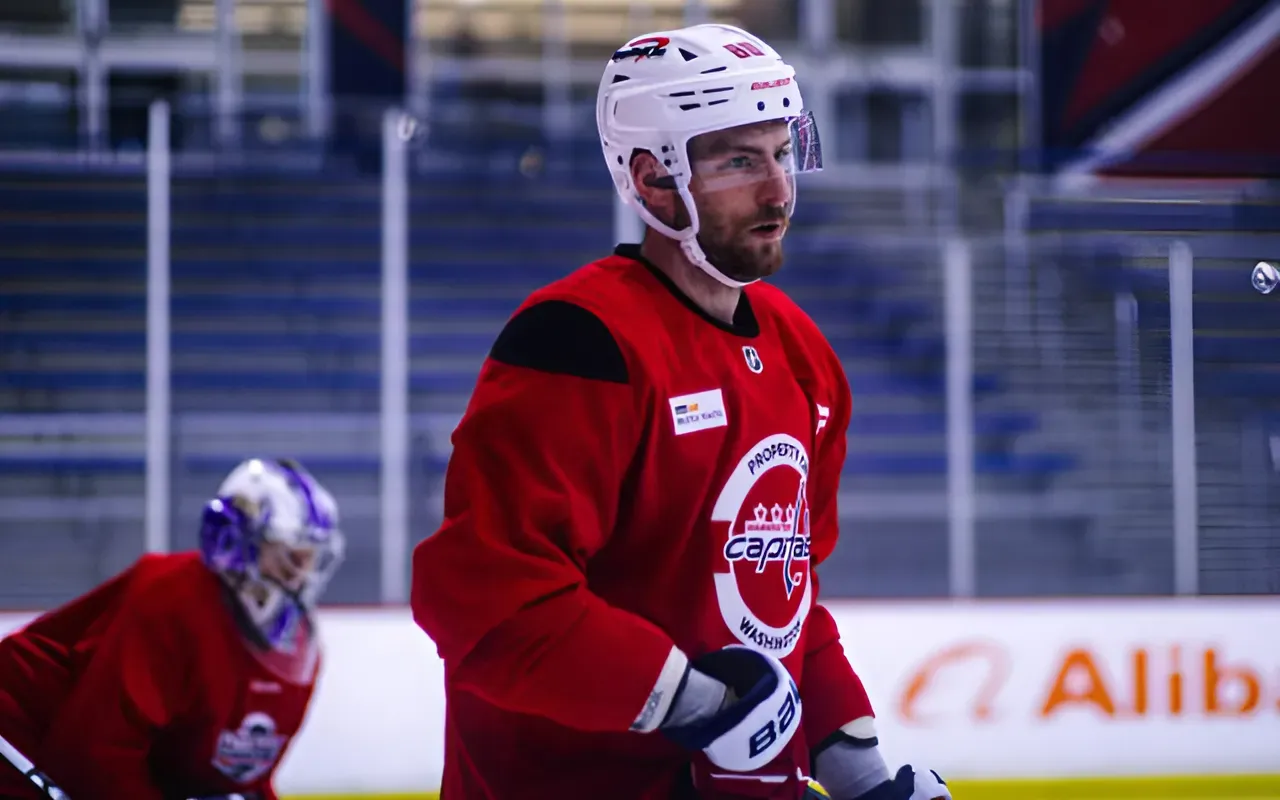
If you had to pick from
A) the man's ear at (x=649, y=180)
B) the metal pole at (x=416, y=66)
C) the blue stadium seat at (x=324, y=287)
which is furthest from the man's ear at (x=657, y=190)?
the metal pole at (x=416, y=66)

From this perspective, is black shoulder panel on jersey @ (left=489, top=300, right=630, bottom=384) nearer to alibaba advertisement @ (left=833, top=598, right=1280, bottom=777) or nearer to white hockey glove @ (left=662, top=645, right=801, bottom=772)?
white hockey glove @ (left=662, top=645, right=801, bottom=772)

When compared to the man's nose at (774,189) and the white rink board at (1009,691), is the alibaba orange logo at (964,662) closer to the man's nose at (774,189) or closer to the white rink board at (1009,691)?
the white rink board at (1009,691)

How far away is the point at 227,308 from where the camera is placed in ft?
15.8

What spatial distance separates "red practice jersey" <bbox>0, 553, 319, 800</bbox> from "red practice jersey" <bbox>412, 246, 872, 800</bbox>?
938 millimetres

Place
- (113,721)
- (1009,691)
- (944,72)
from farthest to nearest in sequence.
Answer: (944,72) < (1009,691) < (113,721)

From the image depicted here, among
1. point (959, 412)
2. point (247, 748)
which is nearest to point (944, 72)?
point (959, 412)

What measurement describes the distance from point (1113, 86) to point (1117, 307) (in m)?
3.76

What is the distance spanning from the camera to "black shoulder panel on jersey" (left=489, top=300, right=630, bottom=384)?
1.19 meters

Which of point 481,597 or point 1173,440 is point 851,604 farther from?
point 481,597

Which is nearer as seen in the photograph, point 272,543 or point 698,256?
point 698,256

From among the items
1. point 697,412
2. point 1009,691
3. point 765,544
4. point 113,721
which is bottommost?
point 1009,691

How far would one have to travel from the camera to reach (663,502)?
126 centimetres

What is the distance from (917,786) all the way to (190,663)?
123 cm

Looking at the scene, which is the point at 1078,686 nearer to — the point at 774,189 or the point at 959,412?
the point at 959,412
